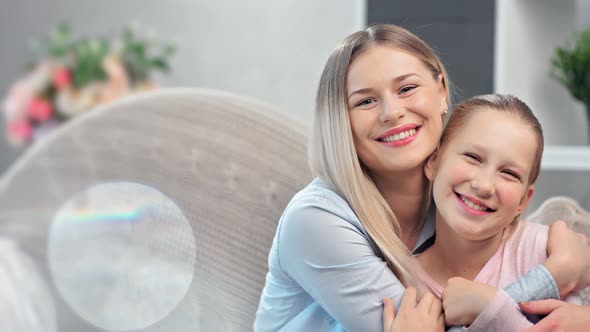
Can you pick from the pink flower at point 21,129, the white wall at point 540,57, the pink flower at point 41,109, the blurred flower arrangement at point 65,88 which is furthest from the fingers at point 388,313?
the pink flower at point 21,129

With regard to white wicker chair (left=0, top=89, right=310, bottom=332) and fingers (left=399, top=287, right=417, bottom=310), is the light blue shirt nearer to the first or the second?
fingers (left=399, top=287, right=417, bottom=310)

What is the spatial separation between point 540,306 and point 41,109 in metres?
2.62

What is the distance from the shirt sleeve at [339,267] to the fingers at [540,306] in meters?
0.17

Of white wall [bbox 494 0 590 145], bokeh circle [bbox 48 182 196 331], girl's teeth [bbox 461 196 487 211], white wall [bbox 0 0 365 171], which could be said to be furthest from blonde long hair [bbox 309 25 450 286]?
white wall [bbox 0 0 365 171]

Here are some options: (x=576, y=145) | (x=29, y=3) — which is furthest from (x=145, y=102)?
(x=29, y=3)

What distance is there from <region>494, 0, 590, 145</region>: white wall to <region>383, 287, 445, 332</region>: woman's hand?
156cm

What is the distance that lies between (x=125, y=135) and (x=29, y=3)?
12.3 feet

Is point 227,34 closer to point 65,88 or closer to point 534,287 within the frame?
point 65,88

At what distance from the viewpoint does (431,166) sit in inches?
50.9

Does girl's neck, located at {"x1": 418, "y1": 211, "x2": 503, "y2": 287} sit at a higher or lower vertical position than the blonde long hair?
lower

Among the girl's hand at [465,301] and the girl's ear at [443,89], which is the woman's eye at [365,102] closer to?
the girl's ear at [443,89]

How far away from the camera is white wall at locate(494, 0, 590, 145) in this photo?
2.64 meters

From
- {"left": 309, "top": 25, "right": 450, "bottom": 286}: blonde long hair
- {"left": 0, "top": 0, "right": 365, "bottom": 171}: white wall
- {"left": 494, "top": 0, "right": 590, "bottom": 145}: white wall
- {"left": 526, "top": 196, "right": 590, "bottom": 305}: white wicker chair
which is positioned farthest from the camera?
{"left": 0, "top": 0, "right": 365, "bottom": 171}: white wall

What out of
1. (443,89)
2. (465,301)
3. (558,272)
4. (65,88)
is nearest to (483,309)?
(465,301)
